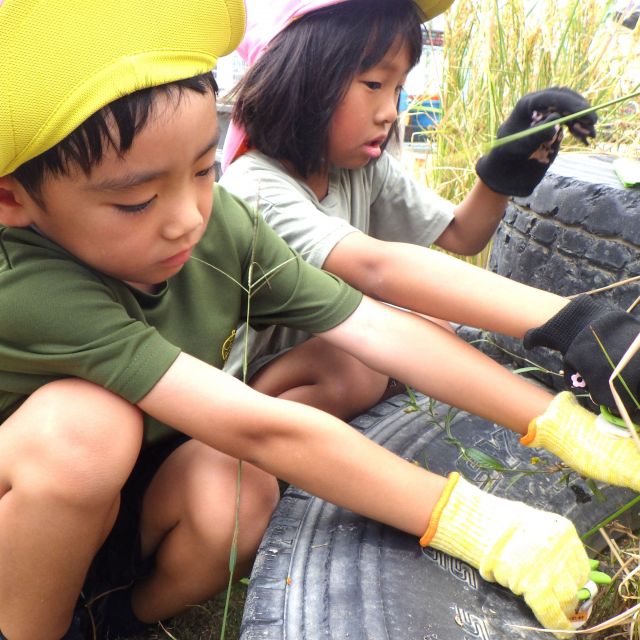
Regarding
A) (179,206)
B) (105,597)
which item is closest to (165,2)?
(179,206)

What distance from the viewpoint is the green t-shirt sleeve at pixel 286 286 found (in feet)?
4.12

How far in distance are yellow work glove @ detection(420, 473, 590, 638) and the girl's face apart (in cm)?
78

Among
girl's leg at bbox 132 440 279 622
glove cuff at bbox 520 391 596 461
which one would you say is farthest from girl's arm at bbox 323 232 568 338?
girl's leg at bbox 132 440 279 622

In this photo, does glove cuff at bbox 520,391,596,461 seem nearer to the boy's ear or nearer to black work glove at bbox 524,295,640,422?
black work glove at bbox 524,295,640,422

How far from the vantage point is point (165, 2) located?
0.92m

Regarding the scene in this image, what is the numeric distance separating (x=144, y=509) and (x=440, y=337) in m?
0.54

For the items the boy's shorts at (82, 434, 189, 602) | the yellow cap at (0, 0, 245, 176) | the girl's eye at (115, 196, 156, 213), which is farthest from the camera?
the boy's shorts at (82, 434, 189, 602)

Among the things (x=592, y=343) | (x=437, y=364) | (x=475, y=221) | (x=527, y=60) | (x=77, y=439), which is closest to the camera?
(x=77, y=439)

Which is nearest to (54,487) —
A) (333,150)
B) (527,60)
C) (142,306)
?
(142,306)

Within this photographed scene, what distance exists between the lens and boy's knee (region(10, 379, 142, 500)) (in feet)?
3.10

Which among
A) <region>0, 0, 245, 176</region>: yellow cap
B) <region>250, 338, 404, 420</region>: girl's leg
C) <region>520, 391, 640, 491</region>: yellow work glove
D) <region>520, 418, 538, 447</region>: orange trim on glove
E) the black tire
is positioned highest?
<region>0, 0, 245, 176</region>: yellow cap

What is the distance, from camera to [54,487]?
942 millimetres

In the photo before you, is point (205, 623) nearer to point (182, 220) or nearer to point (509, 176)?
point (182, 220)

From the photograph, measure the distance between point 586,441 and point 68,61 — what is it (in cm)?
83
